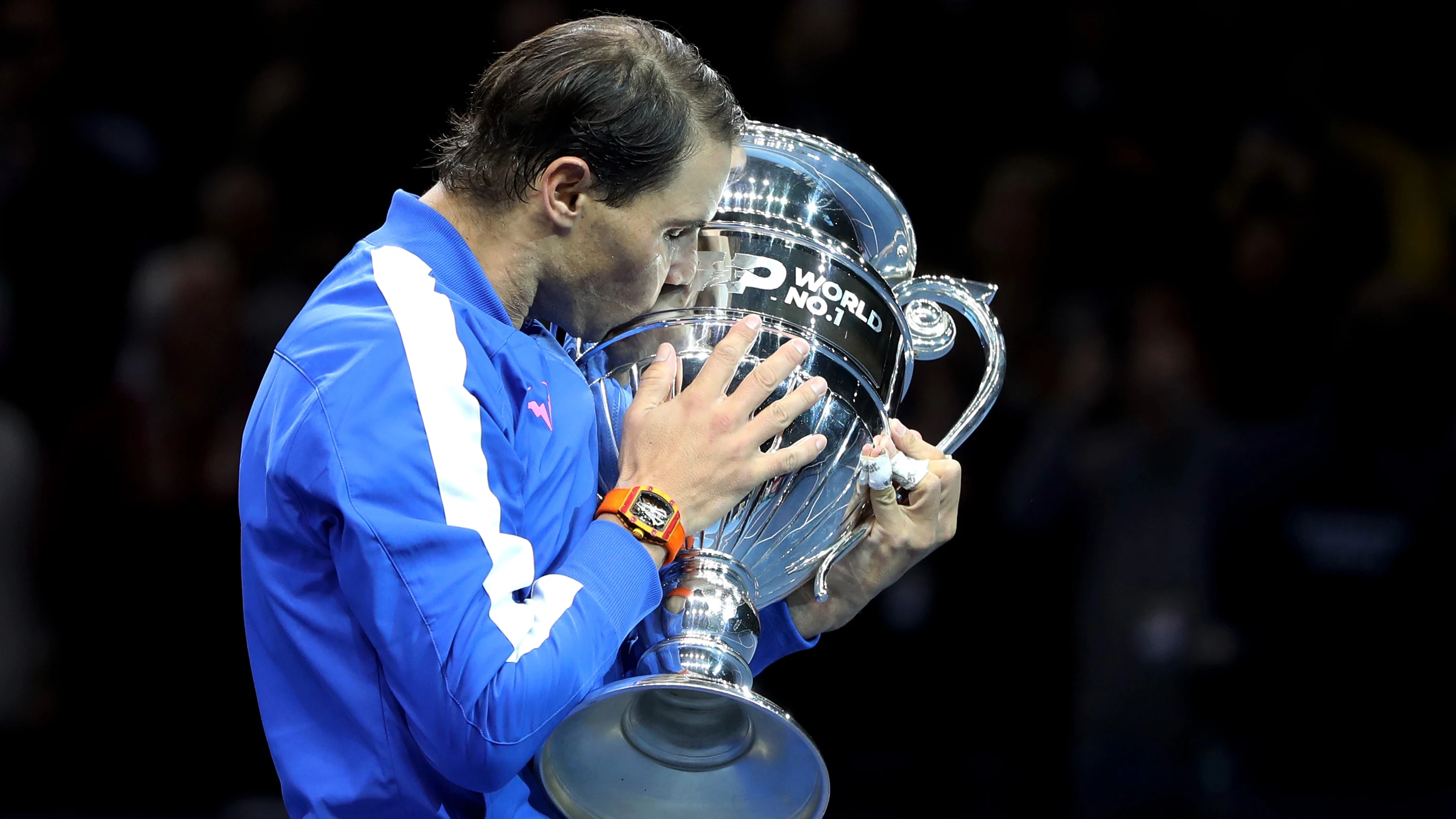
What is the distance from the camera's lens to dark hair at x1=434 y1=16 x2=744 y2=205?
1273 millimetres

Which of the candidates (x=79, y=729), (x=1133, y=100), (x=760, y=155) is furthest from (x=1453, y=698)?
(x=79, y=729)

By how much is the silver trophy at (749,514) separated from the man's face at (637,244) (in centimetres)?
5

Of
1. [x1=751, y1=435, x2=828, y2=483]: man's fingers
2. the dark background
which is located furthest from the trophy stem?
the dark background

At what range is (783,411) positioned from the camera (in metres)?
1.33

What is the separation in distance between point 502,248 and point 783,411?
0.99 ft

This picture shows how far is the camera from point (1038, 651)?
3268 millimetres

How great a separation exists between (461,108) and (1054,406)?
1612 mm

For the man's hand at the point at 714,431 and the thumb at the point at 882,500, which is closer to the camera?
the man's hand at the point at 714,431

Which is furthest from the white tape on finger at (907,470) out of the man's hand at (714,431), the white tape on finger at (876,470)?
the man's hand at (714,431)

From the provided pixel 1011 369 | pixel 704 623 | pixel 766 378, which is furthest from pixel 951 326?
pixel 1011 369

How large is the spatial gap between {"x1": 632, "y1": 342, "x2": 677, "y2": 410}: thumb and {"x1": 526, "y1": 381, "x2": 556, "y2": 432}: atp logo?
0.27ft

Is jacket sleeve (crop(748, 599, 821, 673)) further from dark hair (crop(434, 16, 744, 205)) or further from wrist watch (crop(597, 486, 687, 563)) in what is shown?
dark hair (crop(434, 16, 744, 205))

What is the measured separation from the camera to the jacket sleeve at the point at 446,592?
43.6 inches

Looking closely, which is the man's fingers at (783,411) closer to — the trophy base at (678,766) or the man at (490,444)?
the man at (490,444)
